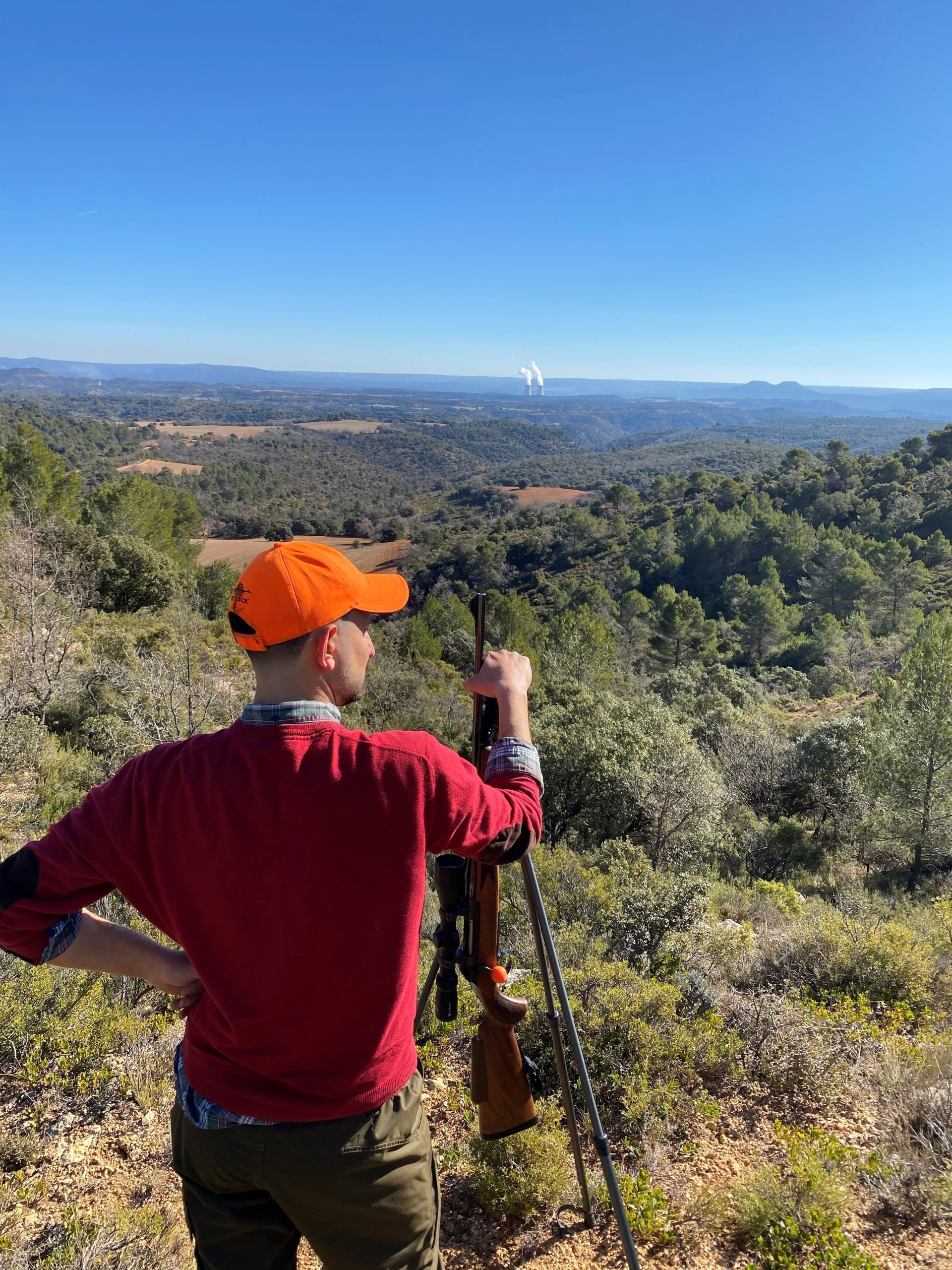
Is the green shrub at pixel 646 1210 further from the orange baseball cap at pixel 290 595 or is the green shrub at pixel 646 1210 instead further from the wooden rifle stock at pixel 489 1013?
the orange baseball cap at pixel 290 595

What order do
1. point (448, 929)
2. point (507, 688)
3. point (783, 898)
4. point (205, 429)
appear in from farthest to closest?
point (205, 429) → point (783, 898) → point (448, 929) → point (507, 688)

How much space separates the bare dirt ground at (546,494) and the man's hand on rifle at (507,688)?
247 ft

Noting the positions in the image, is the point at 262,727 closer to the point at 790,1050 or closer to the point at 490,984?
the point at 490,984

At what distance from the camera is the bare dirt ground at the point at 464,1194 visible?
235 centimetres

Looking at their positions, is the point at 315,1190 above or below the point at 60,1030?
above

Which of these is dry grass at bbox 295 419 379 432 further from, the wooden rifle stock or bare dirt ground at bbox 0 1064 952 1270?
the wooden rifle stock

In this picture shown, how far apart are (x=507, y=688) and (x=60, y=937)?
3.78ft

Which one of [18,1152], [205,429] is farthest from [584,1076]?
[205,429]

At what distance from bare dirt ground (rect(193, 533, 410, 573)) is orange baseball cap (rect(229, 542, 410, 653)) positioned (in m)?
32.5

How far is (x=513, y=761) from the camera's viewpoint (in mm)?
1535

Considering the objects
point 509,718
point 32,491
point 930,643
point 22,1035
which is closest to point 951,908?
point 509,718

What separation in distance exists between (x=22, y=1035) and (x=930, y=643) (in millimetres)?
15434

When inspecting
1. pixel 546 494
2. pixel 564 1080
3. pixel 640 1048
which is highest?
pixel 546 494

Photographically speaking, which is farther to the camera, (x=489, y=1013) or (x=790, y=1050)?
(x=790, y=1050)
